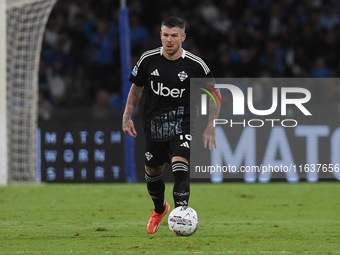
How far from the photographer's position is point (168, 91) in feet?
18.1

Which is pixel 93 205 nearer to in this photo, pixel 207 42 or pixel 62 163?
pixel 62 163

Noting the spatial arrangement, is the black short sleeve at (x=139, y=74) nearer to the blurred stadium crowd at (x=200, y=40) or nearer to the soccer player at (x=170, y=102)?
the soccer player at (x=170, y=102)

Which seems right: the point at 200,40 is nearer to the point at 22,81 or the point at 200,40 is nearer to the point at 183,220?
the point at 22,81

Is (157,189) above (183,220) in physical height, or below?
above

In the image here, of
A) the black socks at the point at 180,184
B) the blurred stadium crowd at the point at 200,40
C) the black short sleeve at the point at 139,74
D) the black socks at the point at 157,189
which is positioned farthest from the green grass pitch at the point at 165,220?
the blurred stadium crowd at the point at 200,40

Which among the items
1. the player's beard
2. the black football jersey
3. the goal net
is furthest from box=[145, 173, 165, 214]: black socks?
the goal net

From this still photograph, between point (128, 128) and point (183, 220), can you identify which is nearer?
point (183, 220)

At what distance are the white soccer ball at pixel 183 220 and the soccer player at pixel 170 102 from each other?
0.56 ft

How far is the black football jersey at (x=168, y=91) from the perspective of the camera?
5527 millimetres

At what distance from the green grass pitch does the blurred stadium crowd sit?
11.3 feet

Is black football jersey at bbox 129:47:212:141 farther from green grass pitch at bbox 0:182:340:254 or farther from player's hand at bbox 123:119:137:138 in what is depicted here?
green grass pitch at bbox 0:182:340:254

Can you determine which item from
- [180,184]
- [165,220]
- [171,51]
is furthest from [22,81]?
[180,184]

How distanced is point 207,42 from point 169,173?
4.26 metres

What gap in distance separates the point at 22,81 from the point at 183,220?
20.9ft
